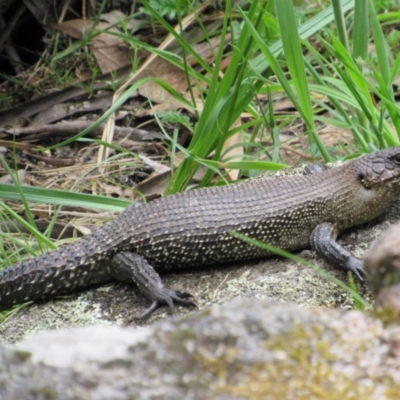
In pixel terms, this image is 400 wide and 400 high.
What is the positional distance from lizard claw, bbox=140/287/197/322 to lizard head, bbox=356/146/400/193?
1.23m

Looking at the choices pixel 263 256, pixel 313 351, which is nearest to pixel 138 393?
pixel 313 351

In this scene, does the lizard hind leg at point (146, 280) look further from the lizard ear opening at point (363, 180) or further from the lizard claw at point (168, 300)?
the lizard ear opening at point (363, 180)

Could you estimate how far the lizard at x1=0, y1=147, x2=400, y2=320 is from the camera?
3865mm

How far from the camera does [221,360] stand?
4.86ft

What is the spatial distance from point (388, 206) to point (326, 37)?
274 centimetres

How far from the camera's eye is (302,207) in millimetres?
4078

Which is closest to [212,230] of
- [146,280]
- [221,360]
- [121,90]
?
[146,280]

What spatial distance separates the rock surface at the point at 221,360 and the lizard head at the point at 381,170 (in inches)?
102

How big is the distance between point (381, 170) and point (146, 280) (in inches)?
55.9

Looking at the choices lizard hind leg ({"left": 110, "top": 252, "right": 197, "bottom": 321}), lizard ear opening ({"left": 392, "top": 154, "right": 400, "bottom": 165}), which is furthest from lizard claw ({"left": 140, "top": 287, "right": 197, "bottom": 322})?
lizard ear opening ({"left": 392, "top": 154, "right": 400, "bottom": 165})

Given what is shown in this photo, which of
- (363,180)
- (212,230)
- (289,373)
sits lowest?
(363,180)

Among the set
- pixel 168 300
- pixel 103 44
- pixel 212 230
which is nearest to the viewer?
Answer: pixel 168 300

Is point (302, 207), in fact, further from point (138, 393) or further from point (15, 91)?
point (15, 91)

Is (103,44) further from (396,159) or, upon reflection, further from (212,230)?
(396,159)
